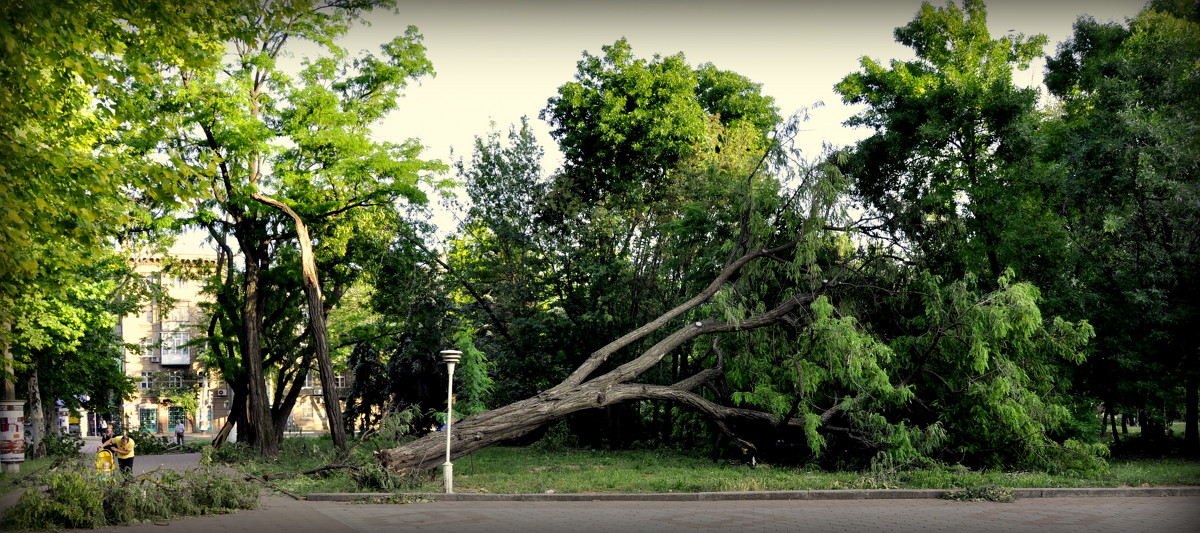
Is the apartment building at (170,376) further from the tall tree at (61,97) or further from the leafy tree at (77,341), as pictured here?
the tall tree at (61,97)

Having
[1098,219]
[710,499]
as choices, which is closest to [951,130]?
[1098,219]

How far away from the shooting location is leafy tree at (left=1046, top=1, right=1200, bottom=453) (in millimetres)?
18953

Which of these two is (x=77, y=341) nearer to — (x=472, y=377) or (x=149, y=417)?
(x=472, y=377)

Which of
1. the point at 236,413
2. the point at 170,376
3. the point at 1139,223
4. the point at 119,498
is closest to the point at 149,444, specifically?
the point at 236,413

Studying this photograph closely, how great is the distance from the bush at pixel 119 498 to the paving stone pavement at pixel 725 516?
1.13 feet

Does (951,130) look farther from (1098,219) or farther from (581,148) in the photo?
(581,148)

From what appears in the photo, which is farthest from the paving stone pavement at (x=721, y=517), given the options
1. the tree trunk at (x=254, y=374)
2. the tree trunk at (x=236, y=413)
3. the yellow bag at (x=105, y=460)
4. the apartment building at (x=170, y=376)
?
the apartment building at (x=170, y=376)

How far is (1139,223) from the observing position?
20.5 meters

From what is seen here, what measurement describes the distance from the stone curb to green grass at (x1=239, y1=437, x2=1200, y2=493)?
0.38m

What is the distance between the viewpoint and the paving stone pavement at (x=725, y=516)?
1117 centimetres

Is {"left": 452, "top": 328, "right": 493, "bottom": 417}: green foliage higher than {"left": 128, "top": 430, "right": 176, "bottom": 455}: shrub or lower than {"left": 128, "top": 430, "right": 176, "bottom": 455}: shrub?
higher

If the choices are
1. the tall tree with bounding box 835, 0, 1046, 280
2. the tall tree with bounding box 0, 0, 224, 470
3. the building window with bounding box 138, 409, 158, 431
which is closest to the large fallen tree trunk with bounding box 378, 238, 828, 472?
the tall tree with bounding box 835, 0, 1046, 280

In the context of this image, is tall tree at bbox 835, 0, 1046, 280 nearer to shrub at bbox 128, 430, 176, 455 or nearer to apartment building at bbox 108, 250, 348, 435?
shrub at bbox 128, 430, 176, 455

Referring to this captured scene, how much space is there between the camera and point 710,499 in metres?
14.2
